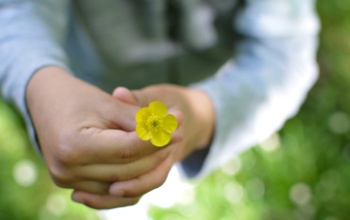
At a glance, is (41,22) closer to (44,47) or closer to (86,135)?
(44,47)

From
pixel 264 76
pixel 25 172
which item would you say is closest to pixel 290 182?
pixel 264 76

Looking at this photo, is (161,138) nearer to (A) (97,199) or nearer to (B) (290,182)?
(A) (97,199)

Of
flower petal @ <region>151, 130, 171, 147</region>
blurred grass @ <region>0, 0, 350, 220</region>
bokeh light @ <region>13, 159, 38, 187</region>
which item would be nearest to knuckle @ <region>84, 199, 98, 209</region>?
flower petal @ <region>151, 130, 171, 147</region>

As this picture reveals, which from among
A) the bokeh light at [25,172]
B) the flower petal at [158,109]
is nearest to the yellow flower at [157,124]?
the flower petal at [158,109]

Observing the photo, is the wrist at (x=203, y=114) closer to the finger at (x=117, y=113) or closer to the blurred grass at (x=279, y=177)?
the finger at (x=117, y=113)

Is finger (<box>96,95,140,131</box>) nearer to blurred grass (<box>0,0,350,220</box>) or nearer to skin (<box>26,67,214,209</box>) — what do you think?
skin (<box>26,67,214,209</box>)

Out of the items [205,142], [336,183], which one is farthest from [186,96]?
[336,183]
